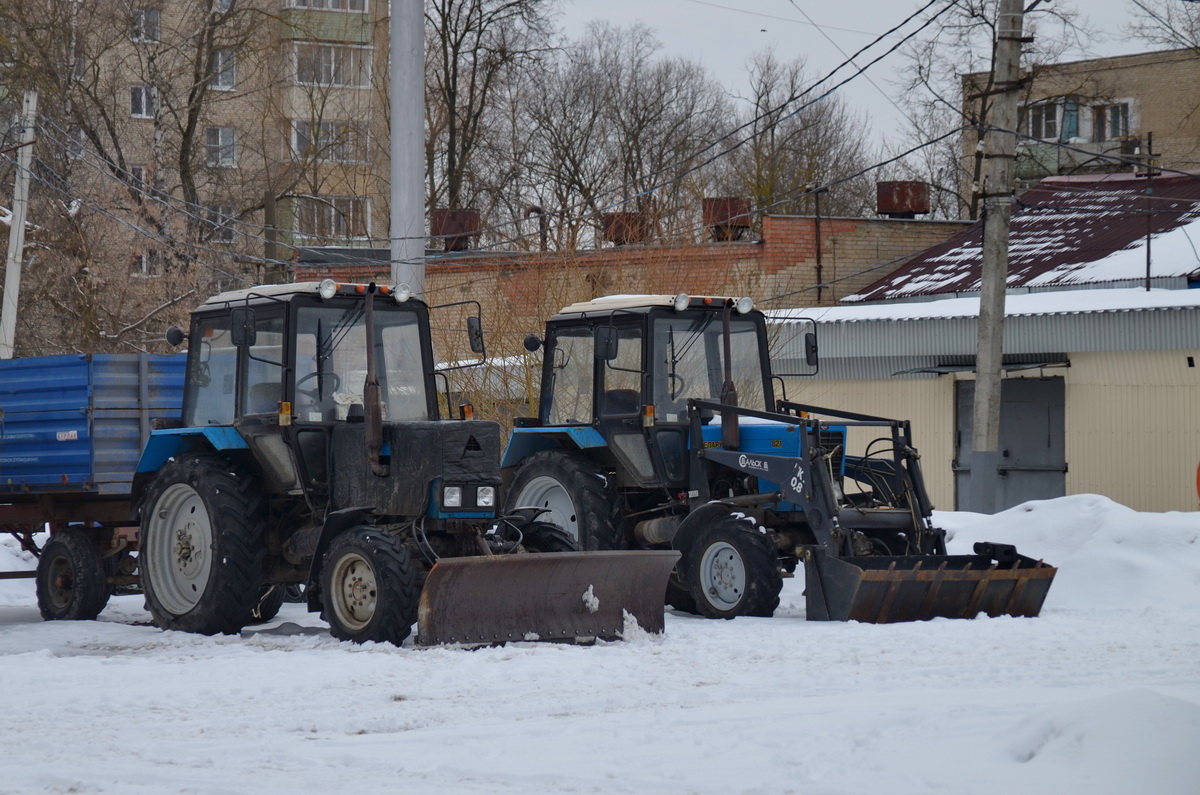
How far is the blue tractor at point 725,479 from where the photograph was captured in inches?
416

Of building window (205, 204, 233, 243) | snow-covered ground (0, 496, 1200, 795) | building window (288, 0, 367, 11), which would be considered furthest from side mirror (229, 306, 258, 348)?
building window (288, 0, 367, 11)

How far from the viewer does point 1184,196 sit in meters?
23.6

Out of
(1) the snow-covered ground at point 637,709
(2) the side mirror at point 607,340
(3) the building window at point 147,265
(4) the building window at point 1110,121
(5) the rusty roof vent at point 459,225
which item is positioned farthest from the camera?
(4) the building window at point 1110,121

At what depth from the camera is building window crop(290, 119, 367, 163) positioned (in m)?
30.8

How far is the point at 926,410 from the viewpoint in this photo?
20531 millimetres

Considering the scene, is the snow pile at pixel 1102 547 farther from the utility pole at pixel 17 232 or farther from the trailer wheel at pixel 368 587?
the utility pole at pixel 17 232

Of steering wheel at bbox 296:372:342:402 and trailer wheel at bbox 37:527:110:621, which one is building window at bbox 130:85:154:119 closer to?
trailer wheel at bbox 37:527:110:621

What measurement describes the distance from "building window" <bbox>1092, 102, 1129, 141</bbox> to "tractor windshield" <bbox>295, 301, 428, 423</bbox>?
37.0m

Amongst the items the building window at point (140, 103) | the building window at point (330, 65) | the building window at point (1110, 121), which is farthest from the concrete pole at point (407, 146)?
the building window at point (1110, 121)

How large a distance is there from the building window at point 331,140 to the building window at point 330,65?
3.20ft

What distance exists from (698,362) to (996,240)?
416 cm

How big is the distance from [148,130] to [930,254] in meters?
17.6

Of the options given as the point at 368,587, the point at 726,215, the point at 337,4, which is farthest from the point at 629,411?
the point at 337,4

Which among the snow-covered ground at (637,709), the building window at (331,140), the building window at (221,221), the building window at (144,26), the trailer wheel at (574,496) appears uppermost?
the building window at (144,26)
